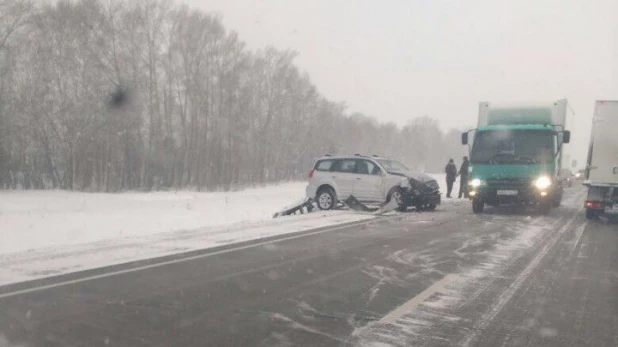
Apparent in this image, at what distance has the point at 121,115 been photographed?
4081 cm

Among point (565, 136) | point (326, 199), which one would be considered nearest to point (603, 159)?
point (565, 136)

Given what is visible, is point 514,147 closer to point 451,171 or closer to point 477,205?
point 477,205

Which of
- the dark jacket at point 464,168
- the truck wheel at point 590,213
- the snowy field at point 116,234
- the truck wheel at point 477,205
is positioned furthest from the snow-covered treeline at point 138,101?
the truck wheel at point 590,213

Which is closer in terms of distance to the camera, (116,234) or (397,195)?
(116,234)

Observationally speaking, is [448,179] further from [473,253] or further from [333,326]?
[333,326]

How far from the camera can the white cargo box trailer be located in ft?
48.5

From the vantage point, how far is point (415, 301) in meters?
5.92

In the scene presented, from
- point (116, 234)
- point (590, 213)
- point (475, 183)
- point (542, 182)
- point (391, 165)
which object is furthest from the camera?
point (391, 165)

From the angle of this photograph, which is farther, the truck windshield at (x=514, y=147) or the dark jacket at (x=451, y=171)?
the dark jacket at (x=451, y=171)

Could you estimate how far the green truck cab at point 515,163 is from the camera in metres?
16.4

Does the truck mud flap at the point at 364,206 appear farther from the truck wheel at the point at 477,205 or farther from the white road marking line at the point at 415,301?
the white road marking line at the point at 415,301

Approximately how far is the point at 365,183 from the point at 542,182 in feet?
17.3

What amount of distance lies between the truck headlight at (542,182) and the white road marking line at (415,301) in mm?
10241

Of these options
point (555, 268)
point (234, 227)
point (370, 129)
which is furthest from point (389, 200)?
point (370, 129)
